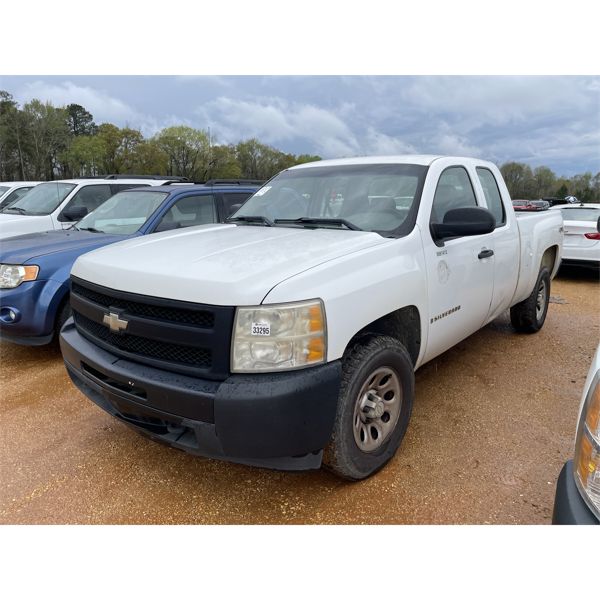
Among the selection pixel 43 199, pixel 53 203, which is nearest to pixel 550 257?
pixel 53 203

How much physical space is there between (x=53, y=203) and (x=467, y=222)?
7.20m

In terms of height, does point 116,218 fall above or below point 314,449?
above

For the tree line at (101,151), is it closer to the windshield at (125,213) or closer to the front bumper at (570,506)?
the windshield at (125,213)

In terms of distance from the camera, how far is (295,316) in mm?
2193

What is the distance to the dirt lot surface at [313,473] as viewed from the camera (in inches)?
99.8

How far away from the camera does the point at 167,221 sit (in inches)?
219

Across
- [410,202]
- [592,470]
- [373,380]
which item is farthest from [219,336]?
[410,202]

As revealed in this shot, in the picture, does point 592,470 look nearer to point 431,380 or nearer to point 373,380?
point 373,380

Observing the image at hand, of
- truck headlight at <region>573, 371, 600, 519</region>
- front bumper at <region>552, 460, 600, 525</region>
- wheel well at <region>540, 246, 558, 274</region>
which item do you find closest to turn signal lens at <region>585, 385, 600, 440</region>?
truck headlight at <region>573, 371, 600, 519</region>

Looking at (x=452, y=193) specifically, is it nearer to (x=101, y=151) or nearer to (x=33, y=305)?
(x=33, y=305)

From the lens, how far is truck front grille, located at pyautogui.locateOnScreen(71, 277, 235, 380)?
222cm

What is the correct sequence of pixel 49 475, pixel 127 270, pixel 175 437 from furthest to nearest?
pixel 49 475 → pixel 127 270 → pixel 175 437

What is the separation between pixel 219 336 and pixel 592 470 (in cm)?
152

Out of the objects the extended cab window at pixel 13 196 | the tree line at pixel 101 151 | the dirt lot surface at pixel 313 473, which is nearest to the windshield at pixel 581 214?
the dirt lot surface at pixel 313 473
